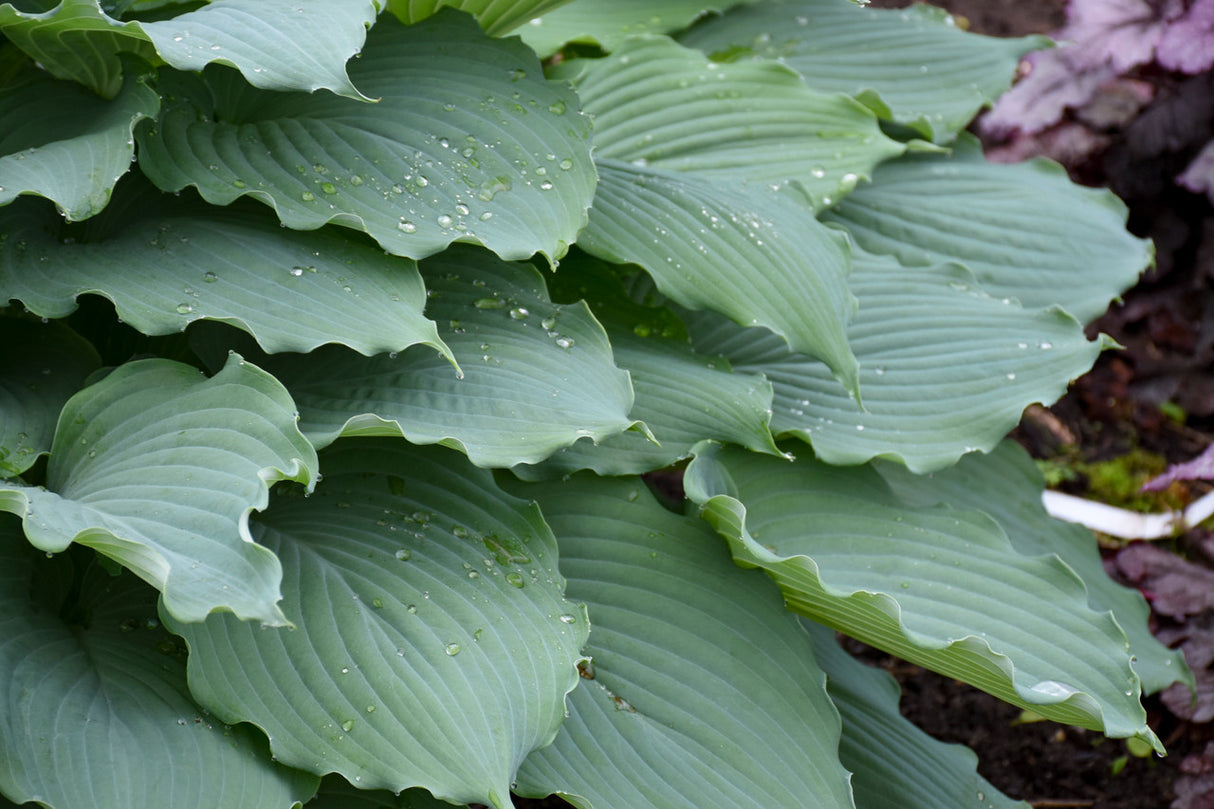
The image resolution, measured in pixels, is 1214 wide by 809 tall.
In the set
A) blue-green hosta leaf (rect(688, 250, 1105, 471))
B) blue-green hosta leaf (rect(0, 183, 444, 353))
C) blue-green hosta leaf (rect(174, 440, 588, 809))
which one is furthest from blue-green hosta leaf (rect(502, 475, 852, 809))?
blue-green hosta leaf (rect(0, 183, 444, 353))

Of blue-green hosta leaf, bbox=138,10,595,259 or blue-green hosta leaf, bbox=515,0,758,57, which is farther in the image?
blue-green hosta leaf, bbox=515,0,758,57

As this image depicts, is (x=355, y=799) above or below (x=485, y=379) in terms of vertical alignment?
below

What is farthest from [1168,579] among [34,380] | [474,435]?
[34,380]

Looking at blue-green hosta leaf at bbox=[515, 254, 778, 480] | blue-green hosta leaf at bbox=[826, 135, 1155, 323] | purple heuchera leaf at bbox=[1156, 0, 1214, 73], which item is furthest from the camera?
purple heuchera leaf at bbox=[1156, 0, 1214, 73]

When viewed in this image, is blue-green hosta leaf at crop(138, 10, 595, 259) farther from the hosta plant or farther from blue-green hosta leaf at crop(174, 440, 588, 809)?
blue-green hosta leaf at crop(174, 440, 588, 809)

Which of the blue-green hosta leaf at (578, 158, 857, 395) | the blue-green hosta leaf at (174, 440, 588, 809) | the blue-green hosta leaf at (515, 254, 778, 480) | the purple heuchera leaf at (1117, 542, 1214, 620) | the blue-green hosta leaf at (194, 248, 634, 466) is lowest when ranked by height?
the purple heuchera leaf at (1117, 542, 1214, 620)

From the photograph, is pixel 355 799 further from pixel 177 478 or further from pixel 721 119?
pixel 721 119

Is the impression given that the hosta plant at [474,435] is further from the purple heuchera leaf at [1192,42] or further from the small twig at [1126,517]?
the purple heuchera leaf at [1192,42]
